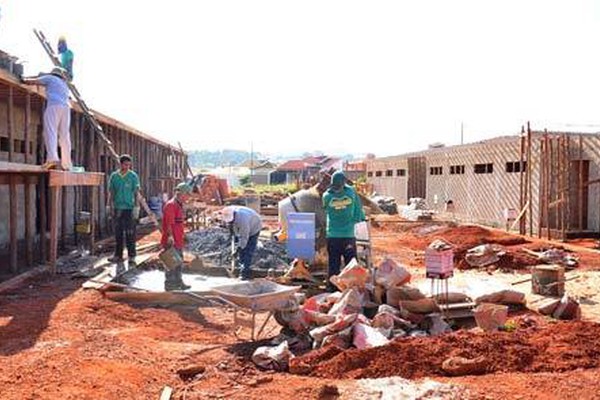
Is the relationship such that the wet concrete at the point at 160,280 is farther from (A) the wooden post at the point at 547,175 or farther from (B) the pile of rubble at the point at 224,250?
(A) the wooden post at the point at 547,175

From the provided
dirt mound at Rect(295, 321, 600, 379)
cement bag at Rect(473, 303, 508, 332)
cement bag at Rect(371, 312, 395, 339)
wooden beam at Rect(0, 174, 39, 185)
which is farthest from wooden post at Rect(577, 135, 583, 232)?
wooden beam at Rect(0, 174, 39, 185)

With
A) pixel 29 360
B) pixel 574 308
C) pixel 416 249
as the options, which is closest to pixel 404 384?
pixel 29 360

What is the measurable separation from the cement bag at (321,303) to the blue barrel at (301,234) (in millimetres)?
2180

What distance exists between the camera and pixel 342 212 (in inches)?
360

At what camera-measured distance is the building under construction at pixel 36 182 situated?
1091 cm

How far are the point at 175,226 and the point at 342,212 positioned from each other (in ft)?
8.19

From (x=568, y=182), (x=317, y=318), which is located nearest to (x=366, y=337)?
(x=317, y=318)

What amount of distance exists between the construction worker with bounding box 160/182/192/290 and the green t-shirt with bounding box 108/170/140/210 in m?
2.12

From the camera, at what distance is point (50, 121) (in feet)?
35.2

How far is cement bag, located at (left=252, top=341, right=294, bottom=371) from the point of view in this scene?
6180 mm

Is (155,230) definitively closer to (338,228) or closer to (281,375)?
(338,228)

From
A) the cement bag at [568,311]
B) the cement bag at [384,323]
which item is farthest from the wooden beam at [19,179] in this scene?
the cement bag at [568,311]

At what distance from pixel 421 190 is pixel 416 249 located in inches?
652

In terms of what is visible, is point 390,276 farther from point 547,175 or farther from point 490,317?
point 547,175
